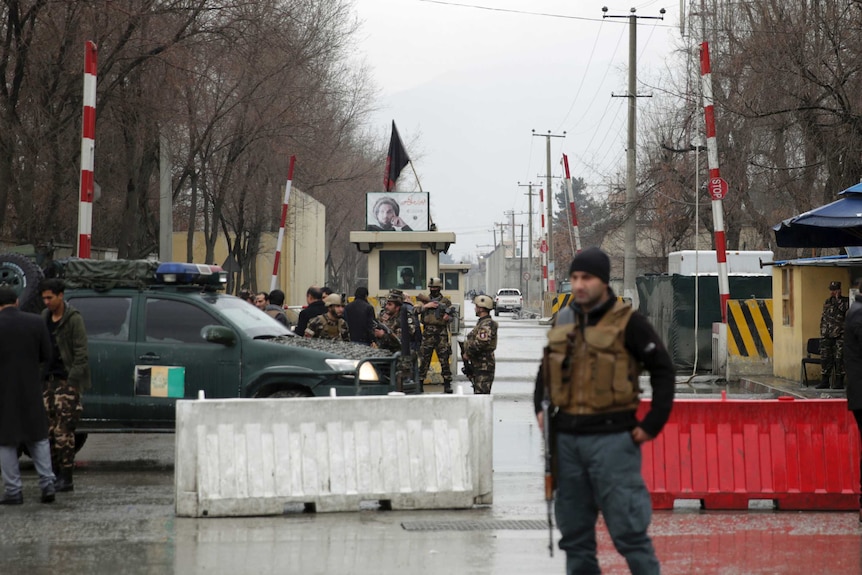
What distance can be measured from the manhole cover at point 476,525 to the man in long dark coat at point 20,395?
9.91ft

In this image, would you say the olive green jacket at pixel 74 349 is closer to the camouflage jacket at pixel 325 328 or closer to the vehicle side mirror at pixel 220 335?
the vehicle side mirror at pixel 220 335

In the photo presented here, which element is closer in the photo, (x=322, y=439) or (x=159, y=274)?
(x=322, y=439)

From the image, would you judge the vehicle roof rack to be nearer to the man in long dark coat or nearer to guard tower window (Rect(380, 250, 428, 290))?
the man in long dark coat

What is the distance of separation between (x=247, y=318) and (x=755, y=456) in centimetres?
537

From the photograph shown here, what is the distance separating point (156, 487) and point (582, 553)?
6.10m

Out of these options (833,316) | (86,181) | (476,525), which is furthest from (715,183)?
(476,525)

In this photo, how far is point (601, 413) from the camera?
5.65m

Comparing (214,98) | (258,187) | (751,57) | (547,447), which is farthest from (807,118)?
(258,187)

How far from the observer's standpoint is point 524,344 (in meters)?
39.6

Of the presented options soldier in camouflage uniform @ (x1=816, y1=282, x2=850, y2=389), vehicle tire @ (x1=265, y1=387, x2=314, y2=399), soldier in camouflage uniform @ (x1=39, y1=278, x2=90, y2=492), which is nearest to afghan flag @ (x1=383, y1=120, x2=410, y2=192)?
soldier in camouflage uniform @ (x1=816, y1=282, x2=850, y2=389)

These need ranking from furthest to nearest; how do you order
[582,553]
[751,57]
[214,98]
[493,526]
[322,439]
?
[214,98], [751,57], [322,439], [493,526], [582,553]

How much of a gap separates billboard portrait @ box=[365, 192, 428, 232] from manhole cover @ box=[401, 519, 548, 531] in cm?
3531

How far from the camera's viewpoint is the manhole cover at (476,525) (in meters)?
8.88

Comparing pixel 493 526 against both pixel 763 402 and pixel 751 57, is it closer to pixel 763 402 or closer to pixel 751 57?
pixel 763 402
